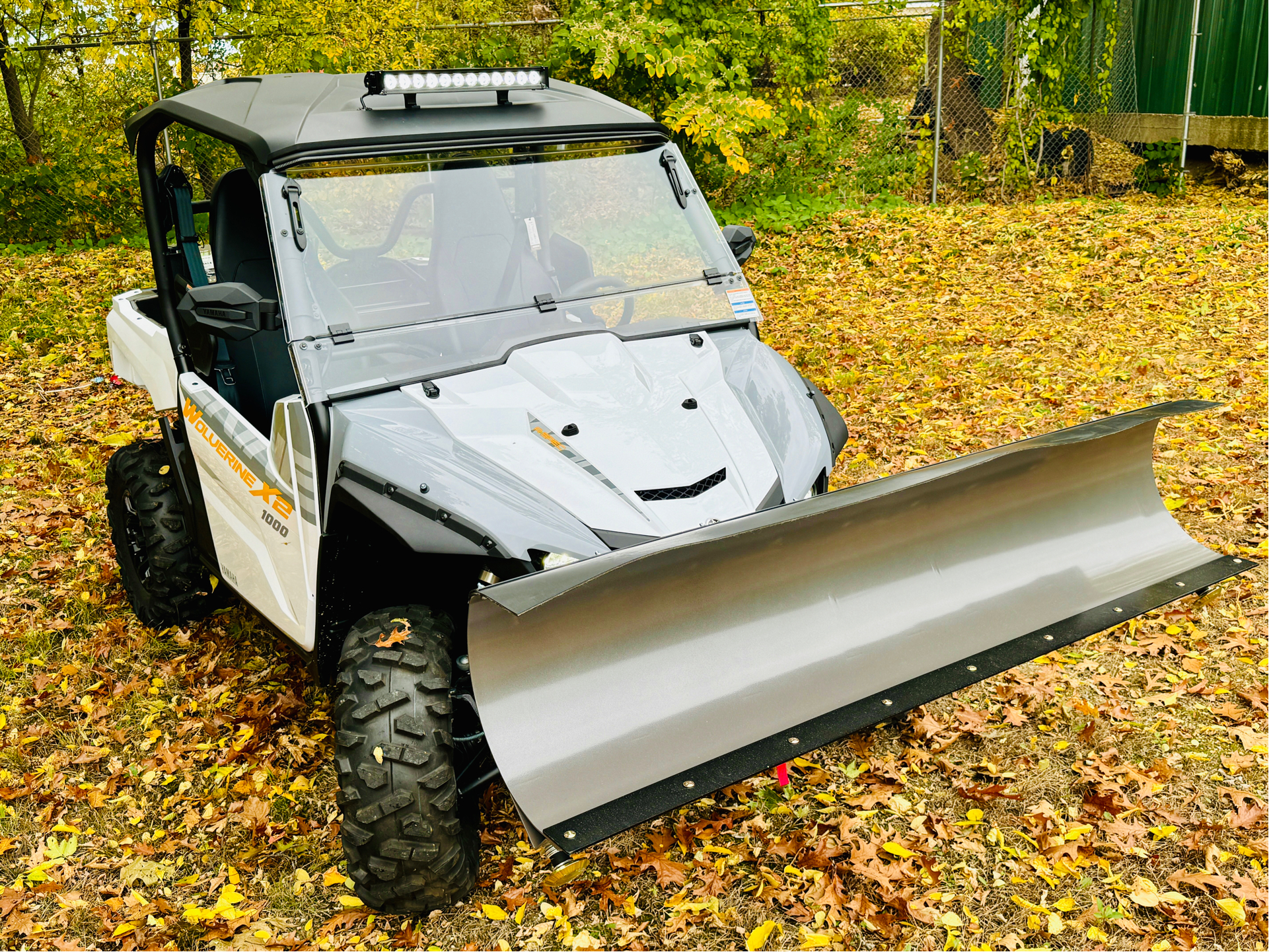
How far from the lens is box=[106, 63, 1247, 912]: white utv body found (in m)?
2.61

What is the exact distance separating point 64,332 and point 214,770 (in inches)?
268

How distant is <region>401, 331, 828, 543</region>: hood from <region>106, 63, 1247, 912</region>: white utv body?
0.01 m

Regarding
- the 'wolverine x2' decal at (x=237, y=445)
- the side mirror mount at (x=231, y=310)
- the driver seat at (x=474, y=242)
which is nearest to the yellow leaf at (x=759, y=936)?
the 'wolverine x2' decal at (x=237, y=445)

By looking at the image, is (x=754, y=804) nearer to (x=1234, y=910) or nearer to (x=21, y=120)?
(x=1234, y=910)

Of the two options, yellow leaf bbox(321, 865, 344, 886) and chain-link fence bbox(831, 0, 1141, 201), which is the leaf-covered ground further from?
chain-link fence bbox(831, 0, 1141, 201)

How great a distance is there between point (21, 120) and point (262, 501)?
11.0 meters

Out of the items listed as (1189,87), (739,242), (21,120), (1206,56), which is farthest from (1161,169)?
(21,120)

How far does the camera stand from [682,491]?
2875 mm

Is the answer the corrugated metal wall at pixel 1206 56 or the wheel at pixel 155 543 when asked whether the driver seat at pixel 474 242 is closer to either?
the wheel at pixel 155 543

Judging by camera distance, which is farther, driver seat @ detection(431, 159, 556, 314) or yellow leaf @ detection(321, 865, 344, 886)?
driver seat @ detection(431, 159, 556, 314)

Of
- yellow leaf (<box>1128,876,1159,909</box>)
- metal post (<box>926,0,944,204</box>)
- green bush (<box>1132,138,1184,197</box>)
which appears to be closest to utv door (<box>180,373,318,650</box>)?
yellow leaf (<box>1128,876,1159,909</box>)

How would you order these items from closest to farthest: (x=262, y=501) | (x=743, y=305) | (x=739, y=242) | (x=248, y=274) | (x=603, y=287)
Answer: (x=262, y=501) → (x=603, y=287) → (x=743, y=305) → (x=739, y=242) → (x=248, y=274)

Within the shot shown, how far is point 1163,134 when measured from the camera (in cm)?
1178

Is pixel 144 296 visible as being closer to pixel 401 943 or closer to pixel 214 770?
pixel 214 770
